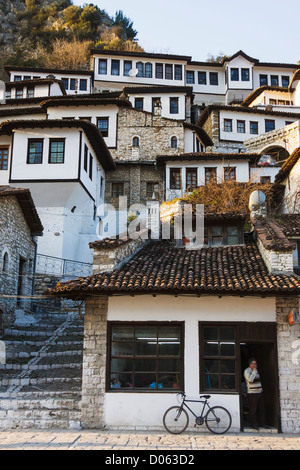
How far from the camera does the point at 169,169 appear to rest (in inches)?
1073

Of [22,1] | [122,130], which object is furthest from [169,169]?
[22,1]

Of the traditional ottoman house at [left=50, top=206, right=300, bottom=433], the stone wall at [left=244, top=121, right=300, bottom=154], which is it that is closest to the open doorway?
the traditional ottoman house at [left=50, top=206, right=300, bottom=433]

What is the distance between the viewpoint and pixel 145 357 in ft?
34.4

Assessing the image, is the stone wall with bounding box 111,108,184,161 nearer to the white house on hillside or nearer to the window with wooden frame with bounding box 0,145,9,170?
the white house on hillside

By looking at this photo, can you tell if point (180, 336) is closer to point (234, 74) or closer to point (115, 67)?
point (115, 67)

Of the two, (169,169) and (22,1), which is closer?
(169,169)

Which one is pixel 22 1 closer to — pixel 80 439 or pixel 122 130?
pixel 122 130

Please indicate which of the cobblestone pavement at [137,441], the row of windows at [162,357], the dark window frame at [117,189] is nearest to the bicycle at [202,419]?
the cobblestone pavement at [137,441]

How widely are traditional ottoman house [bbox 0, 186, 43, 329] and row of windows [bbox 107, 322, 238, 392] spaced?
192 inches

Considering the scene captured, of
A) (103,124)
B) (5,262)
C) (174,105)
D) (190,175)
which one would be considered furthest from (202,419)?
(174,105)

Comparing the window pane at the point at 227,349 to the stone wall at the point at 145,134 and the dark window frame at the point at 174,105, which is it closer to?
the stone wall at the point at 145,134

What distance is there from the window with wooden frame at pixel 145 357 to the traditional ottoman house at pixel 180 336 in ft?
0.08

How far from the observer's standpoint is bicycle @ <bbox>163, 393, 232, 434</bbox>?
384 inches

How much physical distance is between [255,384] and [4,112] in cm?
2418
